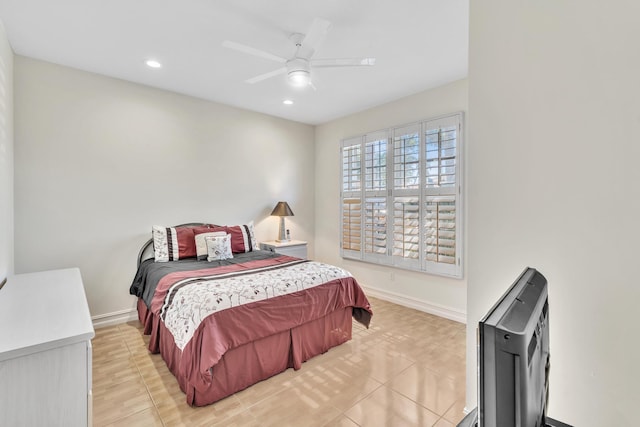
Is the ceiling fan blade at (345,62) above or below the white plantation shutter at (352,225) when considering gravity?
above

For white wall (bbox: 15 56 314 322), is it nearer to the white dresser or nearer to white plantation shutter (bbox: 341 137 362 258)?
white plantation shutter (bbox: 341 137 362 258)

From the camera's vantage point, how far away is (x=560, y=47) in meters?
1.29

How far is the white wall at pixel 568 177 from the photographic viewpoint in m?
1.12

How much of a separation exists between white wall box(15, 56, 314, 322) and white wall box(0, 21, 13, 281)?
202mm

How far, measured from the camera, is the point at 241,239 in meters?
3.89

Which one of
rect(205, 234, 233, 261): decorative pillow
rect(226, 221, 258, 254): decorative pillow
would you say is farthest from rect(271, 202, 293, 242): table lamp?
rect(205, 234, 233, 261): decorative pillow

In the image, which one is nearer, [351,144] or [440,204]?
[440,204]

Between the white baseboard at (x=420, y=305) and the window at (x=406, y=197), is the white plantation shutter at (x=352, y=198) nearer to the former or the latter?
the window at (x=406, y=197)

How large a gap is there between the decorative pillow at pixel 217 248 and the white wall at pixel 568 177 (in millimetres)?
2684

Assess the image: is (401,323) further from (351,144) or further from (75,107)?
(75,107)

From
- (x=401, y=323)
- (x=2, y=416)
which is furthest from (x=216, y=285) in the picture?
(x=401, y=323)

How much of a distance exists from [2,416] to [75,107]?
3082 mm

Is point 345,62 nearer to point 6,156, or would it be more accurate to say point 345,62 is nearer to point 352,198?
point 352,198

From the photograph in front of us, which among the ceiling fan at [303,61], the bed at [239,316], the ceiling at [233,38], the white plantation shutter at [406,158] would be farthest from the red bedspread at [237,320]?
the ceiling at [233,38]
